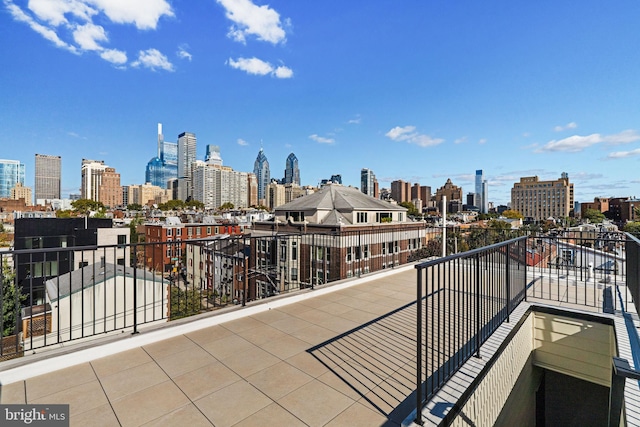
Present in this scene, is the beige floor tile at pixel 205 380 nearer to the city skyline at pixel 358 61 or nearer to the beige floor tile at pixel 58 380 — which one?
the beige floor tile at pixel 58 380

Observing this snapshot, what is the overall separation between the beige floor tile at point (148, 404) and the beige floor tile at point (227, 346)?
0.60 metres

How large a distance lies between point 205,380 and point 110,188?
155m

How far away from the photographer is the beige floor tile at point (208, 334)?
10.6ft

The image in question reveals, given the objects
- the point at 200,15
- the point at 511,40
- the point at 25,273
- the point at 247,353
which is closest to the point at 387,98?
the point at 511,40

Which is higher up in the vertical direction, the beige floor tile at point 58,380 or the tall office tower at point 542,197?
the tall office tower at point 542,197

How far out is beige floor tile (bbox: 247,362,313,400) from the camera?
7.43 feet

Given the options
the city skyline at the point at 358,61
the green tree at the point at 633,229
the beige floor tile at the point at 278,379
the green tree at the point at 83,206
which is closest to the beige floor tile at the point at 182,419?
the beige floor tile at the point at 278,379

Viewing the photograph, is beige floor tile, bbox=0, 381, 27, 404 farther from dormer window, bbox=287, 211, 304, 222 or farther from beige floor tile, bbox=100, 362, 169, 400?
dormer window, bbox=287, 211, 304, 222

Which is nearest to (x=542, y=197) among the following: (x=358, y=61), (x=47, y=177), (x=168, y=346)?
(x=358, y=61)

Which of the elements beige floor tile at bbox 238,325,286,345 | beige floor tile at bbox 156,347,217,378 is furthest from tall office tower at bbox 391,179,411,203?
beige floor tile at bbox 156,347,217,378

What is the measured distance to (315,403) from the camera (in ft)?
6.93

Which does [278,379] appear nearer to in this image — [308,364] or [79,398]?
[308,364]

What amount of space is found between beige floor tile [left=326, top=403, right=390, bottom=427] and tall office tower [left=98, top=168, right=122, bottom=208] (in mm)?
151361

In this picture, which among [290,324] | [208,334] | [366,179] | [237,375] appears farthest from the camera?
[366,179]
